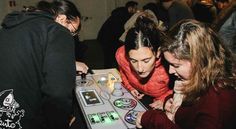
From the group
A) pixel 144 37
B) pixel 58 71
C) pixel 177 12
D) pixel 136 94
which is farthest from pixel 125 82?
pixel 177 12

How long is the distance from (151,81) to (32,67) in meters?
1.23

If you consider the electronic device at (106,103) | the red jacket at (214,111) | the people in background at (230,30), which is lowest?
the electronic device at (106,103)

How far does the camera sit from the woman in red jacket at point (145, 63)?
2.27 m

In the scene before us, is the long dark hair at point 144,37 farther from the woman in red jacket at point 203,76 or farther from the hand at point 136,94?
the woman in red jacket at point 203,76

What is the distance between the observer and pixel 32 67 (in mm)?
1620

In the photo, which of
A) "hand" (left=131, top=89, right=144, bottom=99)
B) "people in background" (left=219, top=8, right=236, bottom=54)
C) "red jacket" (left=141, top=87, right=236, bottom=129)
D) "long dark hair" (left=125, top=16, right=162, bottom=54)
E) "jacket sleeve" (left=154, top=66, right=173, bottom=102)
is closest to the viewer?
"red jacket" (left=141, top=87, right=236, bottom=129)

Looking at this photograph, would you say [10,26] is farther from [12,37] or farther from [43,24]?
[43,24]

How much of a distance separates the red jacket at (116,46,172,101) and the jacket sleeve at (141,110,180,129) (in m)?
0.74

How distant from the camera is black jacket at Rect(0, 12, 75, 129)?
Answer: 1605 mm

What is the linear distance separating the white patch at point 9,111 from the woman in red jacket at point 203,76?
0.95 meters

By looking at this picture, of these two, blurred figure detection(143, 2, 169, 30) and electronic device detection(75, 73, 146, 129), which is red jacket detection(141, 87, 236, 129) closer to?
electronic device detection(75, 73, 146, 129)

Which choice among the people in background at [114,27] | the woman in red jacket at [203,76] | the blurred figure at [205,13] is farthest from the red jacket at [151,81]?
the blurred figure at [205,13]

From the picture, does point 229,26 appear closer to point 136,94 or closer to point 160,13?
point 136,94

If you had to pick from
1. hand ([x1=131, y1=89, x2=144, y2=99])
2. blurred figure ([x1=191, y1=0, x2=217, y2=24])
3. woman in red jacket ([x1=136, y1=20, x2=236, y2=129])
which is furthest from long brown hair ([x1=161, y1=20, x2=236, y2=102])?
blurred figure ([x1=191, y1=0, x2=217, y2=24])
